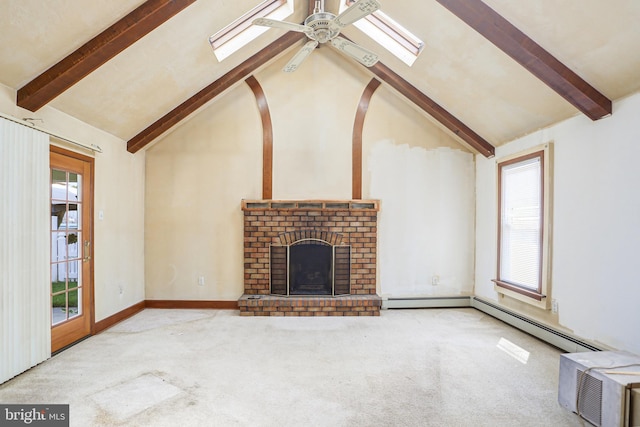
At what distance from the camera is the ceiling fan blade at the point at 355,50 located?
260 centimetres

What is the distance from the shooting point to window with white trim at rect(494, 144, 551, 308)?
3.46 meters

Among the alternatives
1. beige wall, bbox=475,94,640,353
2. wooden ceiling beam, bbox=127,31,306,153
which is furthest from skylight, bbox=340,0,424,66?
beige wall, bbox=475,94,640,353

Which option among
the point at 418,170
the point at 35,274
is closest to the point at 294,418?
the point at 35,274

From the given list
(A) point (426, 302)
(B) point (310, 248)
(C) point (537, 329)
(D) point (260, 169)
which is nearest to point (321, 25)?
(D) point (260, 169)

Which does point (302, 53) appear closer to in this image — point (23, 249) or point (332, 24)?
point (332, 24)

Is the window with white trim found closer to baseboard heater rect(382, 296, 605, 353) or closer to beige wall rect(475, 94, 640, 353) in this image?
beige wall rect(475, 94, 640, 353)

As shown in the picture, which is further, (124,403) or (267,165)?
(267,165)

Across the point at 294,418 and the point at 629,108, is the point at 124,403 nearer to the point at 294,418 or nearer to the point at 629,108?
the point at 294,418

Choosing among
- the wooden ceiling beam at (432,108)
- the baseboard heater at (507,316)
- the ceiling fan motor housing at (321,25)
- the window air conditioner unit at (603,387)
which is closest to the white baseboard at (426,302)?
the baseboard heater at (507,316)

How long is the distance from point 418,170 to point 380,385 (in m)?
3.23

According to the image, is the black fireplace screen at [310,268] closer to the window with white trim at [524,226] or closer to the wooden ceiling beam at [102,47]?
the window with white trim at [524,226]

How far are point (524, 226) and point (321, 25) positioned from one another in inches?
130

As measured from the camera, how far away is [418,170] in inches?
188

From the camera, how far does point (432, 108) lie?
430 cm
